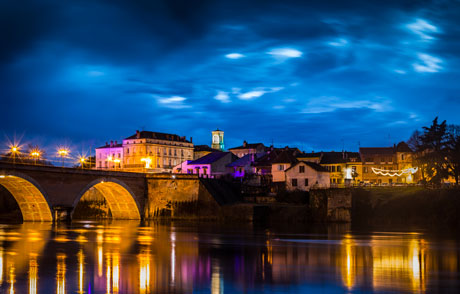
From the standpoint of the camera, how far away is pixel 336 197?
226 feet

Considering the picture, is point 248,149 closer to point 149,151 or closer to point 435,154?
point 149,151

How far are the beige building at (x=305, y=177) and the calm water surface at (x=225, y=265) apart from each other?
36.1 m

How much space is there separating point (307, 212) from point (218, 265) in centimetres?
4290

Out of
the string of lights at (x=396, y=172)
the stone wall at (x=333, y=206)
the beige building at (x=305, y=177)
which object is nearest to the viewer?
the stone wall at (x=333, y=206)

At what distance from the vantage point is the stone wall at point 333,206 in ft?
225

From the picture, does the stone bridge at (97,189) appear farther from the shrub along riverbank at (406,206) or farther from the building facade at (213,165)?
the building facade at (213,165)

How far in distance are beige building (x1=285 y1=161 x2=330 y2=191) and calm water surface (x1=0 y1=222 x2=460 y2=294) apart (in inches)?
1420

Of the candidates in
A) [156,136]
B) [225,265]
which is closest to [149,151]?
[156,136]

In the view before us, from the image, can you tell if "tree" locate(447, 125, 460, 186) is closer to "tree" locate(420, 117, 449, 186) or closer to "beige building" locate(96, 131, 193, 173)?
"tree" locate(420, 117, 449, 186)

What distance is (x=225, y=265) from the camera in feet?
90.5

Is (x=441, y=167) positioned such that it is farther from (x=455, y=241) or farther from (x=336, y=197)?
(x=455, y=241)

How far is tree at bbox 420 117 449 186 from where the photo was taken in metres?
72.1

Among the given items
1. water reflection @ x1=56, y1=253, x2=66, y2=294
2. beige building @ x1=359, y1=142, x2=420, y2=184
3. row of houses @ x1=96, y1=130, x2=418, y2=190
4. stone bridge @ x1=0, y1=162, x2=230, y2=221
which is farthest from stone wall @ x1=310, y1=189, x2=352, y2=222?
water reflection @ x1=56, y1=253, x2=66, y2=294

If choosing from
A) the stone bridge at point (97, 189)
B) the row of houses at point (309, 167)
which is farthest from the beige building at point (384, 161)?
the stone bridge at point (97, 189)
